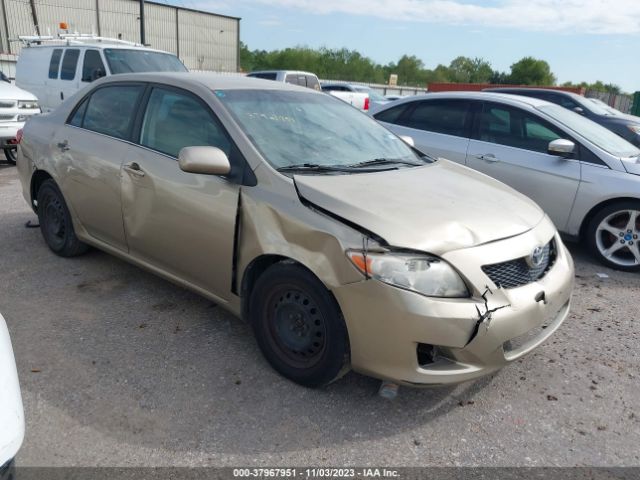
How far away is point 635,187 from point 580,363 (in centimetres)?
237

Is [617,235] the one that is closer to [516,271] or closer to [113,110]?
[516,271]

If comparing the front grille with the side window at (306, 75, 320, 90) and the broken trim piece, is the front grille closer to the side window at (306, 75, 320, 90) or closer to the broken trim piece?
the broken trim piece

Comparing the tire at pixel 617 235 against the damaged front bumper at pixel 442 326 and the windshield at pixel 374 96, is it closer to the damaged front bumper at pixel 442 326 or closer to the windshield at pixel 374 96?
the damaged front bumper at pixel 442 326

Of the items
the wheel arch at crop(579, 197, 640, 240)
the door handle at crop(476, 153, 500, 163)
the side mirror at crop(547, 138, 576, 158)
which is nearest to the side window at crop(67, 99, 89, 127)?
the door handle at crop(476, 153, 500, 163)

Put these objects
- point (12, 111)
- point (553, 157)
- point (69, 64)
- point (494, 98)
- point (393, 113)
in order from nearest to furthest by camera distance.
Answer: point (553, 157) < point (494, 98) < point (393, 113) < point (12, 111) < point (69, 64)

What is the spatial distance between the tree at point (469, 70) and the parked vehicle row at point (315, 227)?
103650 mm

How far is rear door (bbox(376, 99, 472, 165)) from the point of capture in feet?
19.5

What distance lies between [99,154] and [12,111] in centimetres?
580

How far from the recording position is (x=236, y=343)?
3.37 m

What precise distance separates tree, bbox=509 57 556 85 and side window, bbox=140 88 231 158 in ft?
275

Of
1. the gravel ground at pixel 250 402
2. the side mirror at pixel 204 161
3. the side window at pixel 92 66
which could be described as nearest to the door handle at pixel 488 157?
the gravel ground at pixel 250 402

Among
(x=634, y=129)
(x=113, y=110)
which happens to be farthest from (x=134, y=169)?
(x=634, y=129)

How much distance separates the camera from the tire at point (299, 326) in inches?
103

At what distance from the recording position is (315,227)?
264cm
